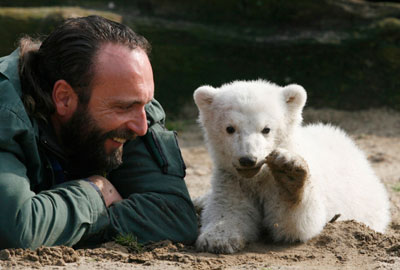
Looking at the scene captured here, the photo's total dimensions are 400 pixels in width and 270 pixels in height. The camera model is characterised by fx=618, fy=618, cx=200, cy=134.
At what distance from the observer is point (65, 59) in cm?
389

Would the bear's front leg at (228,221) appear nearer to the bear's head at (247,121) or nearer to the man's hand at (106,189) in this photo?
the bear's head at (247,121)

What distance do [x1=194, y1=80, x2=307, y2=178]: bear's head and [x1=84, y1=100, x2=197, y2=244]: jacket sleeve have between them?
1.33 feet

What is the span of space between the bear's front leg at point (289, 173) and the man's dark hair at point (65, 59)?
116 cm

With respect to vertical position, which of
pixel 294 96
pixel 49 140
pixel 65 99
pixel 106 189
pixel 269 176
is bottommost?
pixel 106 189

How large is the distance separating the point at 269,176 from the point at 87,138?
1.38 meters

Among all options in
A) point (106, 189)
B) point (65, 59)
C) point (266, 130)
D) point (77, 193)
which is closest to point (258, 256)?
point (266, 130)

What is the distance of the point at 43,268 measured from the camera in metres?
3.31

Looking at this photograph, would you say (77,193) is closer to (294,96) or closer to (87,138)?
(87,138)

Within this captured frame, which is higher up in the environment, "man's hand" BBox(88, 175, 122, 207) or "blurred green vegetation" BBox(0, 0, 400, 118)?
"blurred green vegetation" BBox(0, 0, 400, 118)

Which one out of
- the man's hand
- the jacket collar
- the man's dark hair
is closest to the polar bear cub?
the man's hand

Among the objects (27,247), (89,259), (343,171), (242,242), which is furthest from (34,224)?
(343,171)

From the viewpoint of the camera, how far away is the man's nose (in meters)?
3.92

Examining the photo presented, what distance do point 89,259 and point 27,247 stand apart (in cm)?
36

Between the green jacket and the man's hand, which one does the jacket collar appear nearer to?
the green jacket
